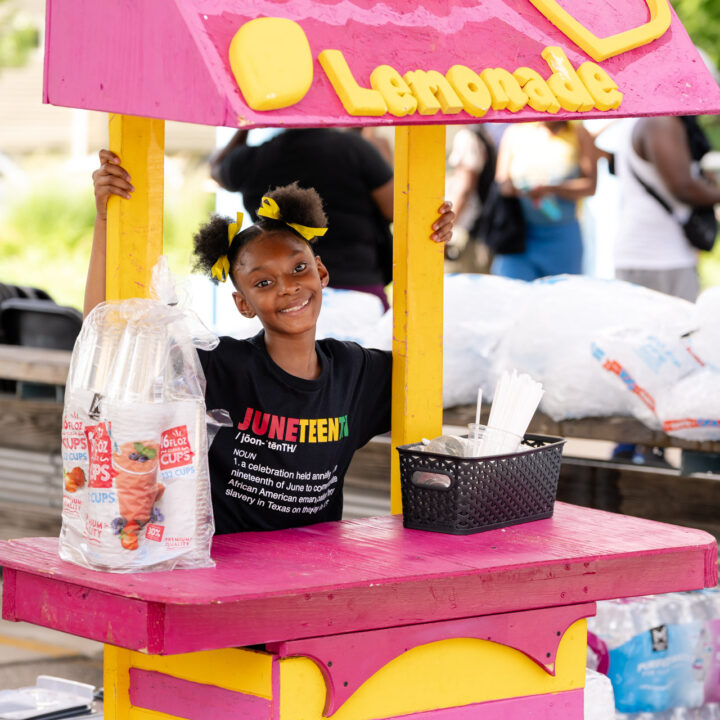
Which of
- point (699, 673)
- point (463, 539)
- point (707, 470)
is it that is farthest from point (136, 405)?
point (707, 470)

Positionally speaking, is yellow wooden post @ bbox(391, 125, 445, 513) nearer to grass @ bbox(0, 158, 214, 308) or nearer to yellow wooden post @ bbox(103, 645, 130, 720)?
yellow wooden post @ bbox(103, 645, 130, 720)

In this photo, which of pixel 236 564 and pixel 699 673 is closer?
pixel 236 564

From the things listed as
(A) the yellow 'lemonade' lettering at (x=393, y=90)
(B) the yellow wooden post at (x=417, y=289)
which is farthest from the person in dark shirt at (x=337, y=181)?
(A) the yellow 'lemonade' lettering at (x=393, y=90)

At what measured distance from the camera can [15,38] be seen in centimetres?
1869

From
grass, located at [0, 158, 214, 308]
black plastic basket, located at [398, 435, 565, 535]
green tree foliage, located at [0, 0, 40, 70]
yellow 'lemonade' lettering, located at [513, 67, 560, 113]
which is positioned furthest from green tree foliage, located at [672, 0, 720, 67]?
yellow 'lemonade' lettering, located at [513, 67, 560, 113]

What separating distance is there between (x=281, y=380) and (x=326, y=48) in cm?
88

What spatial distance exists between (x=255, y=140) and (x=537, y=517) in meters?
3.17

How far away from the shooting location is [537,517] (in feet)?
10.7

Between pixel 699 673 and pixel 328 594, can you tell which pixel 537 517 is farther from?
pixel 699 673

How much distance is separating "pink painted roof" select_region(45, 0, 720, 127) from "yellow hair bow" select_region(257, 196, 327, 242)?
2.07ft

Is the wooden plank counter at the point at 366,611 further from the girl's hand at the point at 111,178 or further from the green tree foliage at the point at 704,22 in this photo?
the green tree foliage at the point at 704,22

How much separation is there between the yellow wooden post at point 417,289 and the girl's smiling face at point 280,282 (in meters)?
0.21

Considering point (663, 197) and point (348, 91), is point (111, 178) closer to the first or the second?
point (348, 91)

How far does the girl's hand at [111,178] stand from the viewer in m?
3.00
